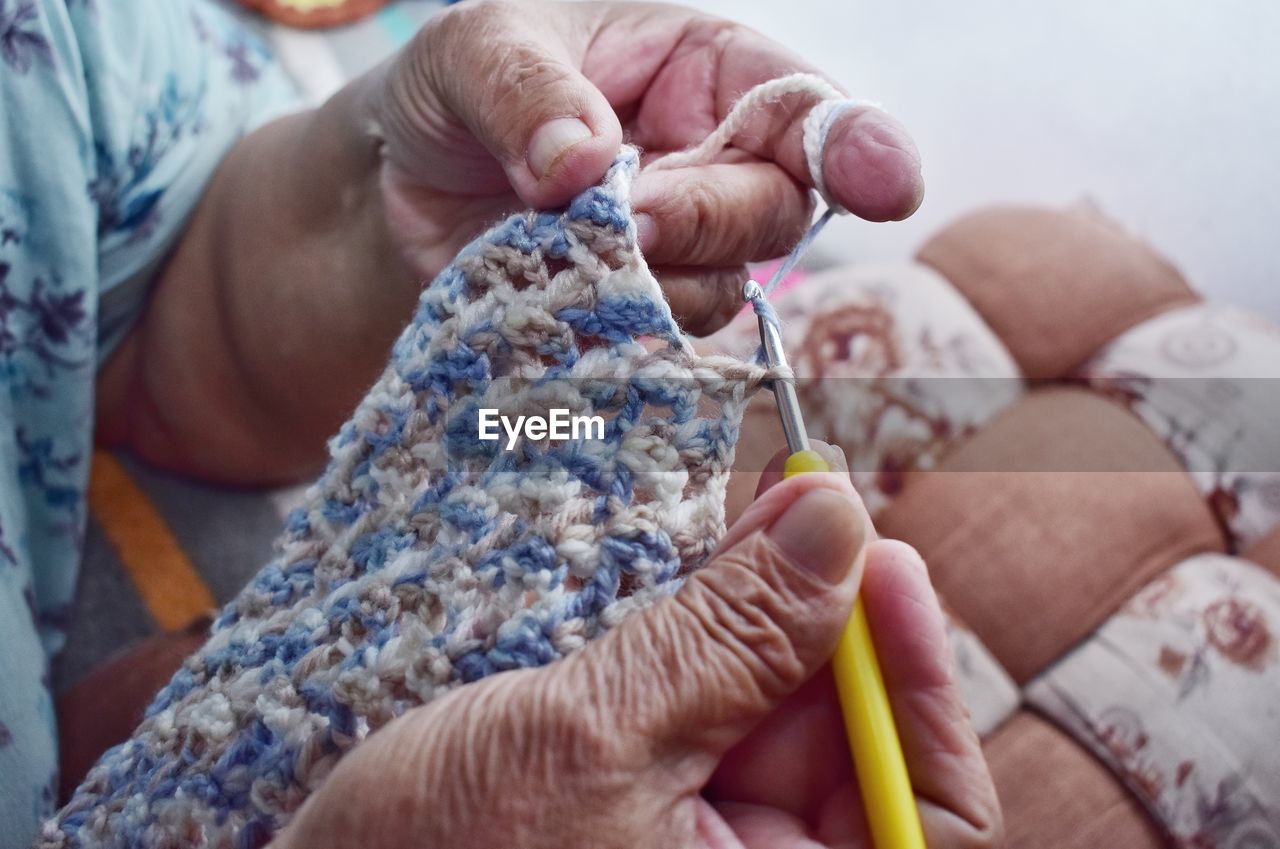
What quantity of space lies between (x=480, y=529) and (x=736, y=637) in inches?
6.4

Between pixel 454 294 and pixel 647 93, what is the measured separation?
0.34 metres

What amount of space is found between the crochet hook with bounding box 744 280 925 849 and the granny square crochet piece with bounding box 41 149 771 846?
8cm

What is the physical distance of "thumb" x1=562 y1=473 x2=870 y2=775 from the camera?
395mm

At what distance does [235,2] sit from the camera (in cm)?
142

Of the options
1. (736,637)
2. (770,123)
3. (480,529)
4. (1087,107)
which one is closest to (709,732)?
(736,637)

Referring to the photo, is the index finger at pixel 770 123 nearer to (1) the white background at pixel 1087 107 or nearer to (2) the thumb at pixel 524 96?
(2) the thumb at pixel 524 96

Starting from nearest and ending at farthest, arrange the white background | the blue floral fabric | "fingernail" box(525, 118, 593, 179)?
"fingernail" box(525, 118, 593, 179) → the blue floral fabric → the white background

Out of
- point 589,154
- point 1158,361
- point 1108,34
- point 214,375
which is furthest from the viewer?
point 1108,34

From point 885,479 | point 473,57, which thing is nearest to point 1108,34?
point 885,479

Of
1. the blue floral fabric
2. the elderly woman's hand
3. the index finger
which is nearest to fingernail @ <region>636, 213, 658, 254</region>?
the index finger

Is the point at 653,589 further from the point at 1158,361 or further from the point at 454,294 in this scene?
the point at 1158,361

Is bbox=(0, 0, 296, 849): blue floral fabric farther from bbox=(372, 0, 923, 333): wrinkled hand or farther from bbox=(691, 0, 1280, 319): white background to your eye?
bbox=(691, 0, 1280, 319): white background

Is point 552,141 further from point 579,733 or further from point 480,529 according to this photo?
point 579,733

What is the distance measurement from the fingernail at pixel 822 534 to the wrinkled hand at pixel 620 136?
24 centimetres
